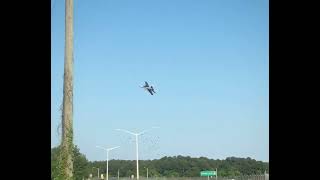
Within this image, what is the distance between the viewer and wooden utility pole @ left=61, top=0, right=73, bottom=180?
30.9ft

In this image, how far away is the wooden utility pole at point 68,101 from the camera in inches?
371

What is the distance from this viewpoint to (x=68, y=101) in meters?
9.40
